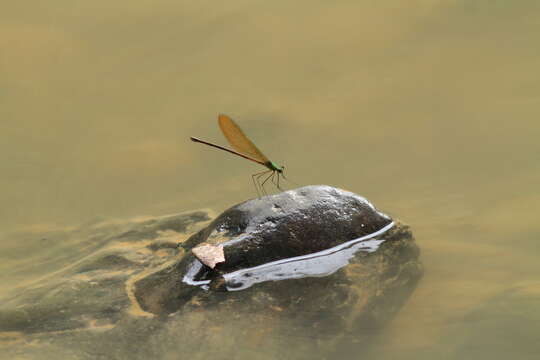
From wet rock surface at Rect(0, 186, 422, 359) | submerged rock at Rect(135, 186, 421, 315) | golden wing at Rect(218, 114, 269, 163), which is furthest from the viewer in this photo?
golden wing at Rect(218, 114, 269, 163)

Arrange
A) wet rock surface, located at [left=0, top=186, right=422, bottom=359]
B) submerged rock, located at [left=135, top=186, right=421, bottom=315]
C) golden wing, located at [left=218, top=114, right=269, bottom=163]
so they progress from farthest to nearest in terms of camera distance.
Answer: golden wing, located at [left=218, top=114, right=269, bottom=163], submerged rock, located at [left=135, top=186, right=421, bottom=315], wet rock surface, located at [left=0, top=186, right=422, bottom=359]

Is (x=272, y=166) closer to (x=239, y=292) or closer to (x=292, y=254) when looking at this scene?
(x=292, y=254)

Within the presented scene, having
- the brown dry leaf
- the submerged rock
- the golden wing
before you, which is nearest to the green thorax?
the golden wing

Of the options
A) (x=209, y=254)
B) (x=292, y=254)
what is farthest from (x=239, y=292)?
(x=292, y=254)

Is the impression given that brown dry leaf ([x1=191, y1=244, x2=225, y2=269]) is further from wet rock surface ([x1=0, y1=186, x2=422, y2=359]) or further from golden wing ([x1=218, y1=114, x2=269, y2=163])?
golden wing ([x1=218, y1=114, x2=269, y2=163])

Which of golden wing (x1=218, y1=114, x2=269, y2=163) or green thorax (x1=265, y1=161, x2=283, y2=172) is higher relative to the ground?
golden wing (x1=218, y1=114, x2=269, y2=163)

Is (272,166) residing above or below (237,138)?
below
